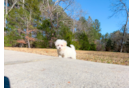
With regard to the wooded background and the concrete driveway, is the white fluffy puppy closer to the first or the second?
the concrete driveway

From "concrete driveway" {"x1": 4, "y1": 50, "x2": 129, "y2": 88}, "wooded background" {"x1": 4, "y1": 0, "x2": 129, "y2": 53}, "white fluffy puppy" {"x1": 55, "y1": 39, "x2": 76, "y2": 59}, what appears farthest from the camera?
"wooded background" {"x1": 4, "y1": 0, "x2": 129, "y2": 53}

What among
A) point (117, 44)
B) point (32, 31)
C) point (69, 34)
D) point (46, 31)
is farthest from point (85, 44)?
point (32, 31)

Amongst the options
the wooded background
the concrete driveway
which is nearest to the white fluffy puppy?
the concrete driveway

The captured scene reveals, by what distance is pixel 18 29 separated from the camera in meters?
5.56

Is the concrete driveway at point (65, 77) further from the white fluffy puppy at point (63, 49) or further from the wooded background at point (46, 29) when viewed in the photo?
the wooded background at point (46, 29)

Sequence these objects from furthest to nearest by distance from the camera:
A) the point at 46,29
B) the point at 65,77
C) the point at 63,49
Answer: the point at 46,29 < the point at 63,49 < the point at 65,77

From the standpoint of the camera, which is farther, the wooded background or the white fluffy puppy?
the wooded background

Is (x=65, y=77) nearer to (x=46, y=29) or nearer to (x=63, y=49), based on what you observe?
(x=63, y=49)

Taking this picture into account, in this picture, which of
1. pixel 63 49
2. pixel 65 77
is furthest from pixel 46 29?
pixel 65 77

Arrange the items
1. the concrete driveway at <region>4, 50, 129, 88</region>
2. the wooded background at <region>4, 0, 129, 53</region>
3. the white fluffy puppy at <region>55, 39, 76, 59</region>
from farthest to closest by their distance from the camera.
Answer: the wooded background at <region>4, 0, 129, 53</region> → the white fluffy puppy at <region>55, 39, 76, 59</region> → the concrete driveway at <region>4, 50, 129, 88</region>

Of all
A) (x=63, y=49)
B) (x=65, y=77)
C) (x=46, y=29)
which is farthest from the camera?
(x=46, y=29)

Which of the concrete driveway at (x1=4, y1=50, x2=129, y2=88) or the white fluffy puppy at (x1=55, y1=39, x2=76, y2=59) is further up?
the white fluffy puppy at (x1=55, y1=39, x2=76, y2=59)

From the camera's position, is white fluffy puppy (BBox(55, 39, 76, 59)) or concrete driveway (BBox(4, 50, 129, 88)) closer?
concrete driveway (BBox(4, 50, 129, 88))

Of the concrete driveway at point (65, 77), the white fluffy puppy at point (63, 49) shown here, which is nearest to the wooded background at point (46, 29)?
the white fluffy puppy at point (63, 49)
